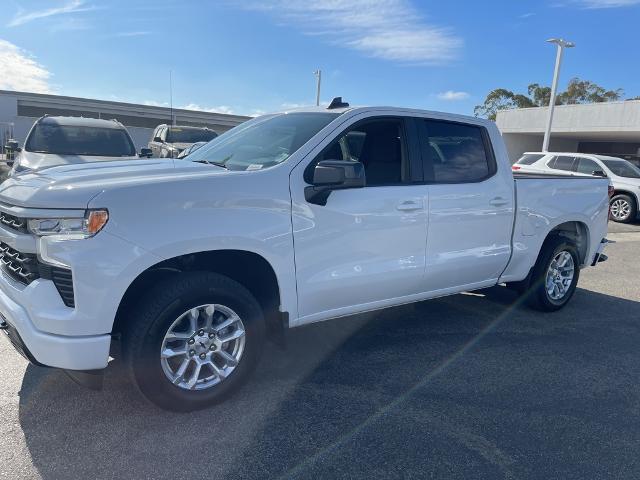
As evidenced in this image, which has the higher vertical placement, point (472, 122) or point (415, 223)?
point (472, 122)

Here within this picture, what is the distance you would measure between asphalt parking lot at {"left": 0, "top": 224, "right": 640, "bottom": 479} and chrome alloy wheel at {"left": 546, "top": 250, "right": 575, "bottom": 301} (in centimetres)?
81

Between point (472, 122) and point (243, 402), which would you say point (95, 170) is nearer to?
point (243, 402)

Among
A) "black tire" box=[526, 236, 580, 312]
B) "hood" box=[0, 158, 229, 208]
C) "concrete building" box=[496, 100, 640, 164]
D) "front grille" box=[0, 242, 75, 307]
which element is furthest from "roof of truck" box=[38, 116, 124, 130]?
"concrete building" box=[496, 100, 640, 164]

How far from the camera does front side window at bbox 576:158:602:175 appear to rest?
14693 mm

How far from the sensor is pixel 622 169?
14758mm

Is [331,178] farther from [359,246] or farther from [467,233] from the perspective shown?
[467,233]

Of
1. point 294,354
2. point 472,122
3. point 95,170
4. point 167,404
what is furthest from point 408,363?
point 95,170

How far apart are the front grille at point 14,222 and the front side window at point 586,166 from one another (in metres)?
15.1


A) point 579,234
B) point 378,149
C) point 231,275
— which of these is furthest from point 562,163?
point 231,275

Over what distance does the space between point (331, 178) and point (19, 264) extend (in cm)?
190

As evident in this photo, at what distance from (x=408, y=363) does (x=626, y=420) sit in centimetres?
149

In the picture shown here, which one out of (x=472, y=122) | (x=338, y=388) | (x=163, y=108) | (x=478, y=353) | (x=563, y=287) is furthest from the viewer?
(x=163, y=108)

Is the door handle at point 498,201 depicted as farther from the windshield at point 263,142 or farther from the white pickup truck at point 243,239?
the windshield at point 263,142

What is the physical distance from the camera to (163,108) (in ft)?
146
